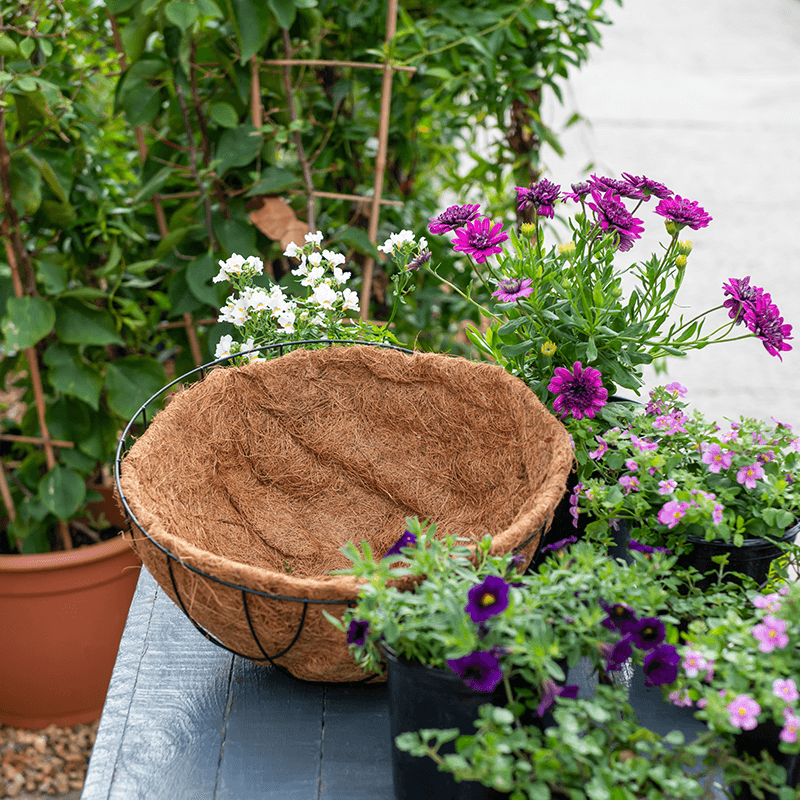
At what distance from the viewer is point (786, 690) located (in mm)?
539

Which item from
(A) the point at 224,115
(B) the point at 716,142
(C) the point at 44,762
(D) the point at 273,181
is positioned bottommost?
(C) the point at 44,762

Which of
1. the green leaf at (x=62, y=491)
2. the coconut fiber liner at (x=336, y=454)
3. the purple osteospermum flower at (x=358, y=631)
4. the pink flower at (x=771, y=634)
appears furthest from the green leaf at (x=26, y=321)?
the pink flower at (x=771, y=634)

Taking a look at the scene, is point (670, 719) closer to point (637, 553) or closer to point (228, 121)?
point (637, 553)

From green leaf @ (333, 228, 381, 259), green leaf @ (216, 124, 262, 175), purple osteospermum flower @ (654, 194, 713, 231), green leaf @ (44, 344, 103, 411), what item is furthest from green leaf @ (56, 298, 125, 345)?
purple osteospermum flower @ (654, 194, 713, 231)

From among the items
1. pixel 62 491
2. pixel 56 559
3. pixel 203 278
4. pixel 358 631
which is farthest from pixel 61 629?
pixel 358 631

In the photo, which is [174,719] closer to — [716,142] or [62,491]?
[62,491]

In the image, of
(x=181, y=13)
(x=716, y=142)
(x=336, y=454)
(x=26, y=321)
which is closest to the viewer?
(x=336, y=454)

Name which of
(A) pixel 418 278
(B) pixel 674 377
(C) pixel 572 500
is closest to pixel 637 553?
(C) pixel 572 500

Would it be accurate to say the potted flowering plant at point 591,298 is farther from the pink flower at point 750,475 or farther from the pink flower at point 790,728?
the pink flower at point 790,728

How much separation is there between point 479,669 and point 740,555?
1.04 feet

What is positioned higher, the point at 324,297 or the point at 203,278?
the point at 324,297

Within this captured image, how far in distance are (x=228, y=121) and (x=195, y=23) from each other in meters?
0.15

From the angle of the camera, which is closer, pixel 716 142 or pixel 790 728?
pixel 790 728

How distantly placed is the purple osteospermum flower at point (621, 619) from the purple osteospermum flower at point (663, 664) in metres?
0.03
